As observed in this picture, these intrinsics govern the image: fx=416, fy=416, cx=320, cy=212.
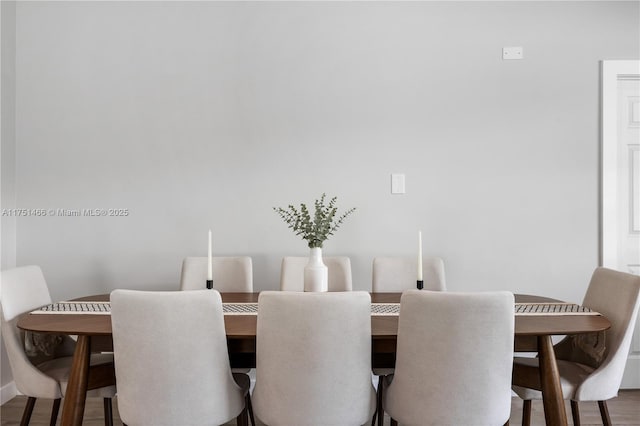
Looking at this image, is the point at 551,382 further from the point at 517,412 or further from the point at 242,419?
the point at 242,419

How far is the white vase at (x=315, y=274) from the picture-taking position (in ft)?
6.23

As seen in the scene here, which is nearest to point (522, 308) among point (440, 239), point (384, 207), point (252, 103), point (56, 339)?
point (440, 239)

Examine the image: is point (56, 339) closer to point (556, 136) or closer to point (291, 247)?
point (291, 247)

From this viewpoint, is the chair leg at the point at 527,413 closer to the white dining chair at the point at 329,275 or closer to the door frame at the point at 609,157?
the white dining chair at the point at 329,275

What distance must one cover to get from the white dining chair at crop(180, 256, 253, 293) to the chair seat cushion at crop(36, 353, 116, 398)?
547 mm

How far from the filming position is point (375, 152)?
2668 mm

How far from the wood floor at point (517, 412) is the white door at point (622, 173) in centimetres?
29

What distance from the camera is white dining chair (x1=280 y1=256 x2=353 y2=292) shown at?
7.47 feet

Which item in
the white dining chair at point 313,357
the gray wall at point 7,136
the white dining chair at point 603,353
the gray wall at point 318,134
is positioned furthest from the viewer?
the gray wall at point 318,134

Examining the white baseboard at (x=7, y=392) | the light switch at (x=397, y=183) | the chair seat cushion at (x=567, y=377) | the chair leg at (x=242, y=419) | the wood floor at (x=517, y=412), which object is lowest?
the wood floor at (x=517, y=412)

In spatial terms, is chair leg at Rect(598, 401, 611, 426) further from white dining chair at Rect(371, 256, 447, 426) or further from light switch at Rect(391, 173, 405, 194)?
light switch at Rect(391, 173, 405, 194)

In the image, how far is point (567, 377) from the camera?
1703 mm

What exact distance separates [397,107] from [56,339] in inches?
88.8

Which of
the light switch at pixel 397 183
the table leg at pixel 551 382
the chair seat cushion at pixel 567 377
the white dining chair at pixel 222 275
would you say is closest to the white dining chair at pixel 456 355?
the table leg at pixel 551 382
